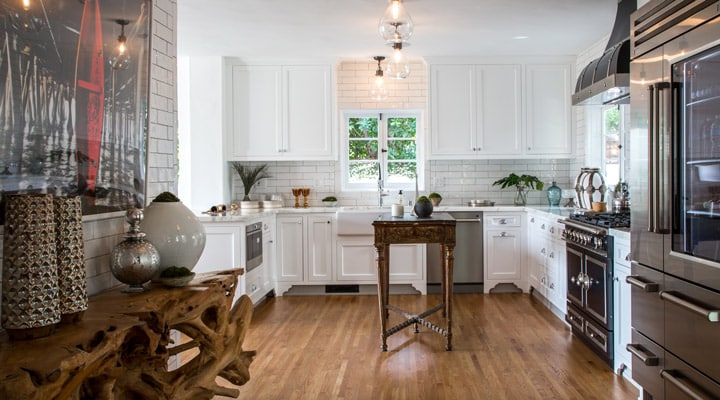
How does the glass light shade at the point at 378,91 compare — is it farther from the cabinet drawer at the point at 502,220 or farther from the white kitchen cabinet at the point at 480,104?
the cabinet drawer at the point at 502,220

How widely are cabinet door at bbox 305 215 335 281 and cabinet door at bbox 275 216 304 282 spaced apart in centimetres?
10

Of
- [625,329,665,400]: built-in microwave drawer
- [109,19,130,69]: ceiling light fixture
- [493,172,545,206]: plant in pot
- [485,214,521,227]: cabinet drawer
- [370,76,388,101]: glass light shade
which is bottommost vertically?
[625,329,665,400]: built-in microwave drawer

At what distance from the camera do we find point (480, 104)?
6.24 metres

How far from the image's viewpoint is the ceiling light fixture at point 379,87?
6.06 m

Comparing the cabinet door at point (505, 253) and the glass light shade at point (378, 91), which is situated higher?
the glass light shade at point (378, 91)

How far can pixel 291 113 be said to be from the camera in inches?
247

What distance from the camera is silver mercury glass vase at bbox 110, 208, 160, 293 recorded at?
6.89ft

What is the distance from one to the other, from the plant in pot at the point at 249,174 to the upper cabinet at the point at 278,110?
0.86 ft

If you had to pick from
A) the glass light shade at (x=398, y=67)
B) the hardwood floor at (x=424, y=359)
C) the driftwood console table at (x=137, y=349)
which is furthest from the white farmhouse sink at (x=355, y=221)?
the driftwood console table at (x=137, y=349)

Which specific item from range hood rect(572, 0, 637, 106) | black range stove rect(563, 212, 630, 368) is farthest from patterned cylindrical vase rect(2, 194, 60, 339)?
range hood rect(572, 0, 637, 106)

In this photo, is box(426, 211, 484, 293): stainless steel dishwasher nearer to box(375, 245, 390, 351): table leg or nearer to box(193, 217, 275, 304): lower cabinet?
box(375, 245, 390, 351): table leg

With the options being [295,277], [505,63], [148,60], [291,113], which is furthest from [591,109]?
[148,60]

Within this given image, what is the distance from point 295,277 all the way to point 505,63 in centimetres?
337

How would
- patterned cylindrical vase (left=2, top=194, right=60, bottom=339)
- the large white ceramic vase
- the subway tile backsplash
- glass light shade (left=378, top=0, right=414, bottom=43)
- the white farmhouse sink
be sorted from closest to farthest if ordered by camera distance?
1. patterned cylindrical vase (left=2, top=194, right=60, bottom=339)
2. the large white ceramic vase
3. glass light shade (left=378, top=0, right=414, bottom=43)
4. the white farmhouse sink
5. the subway tile backsplash
